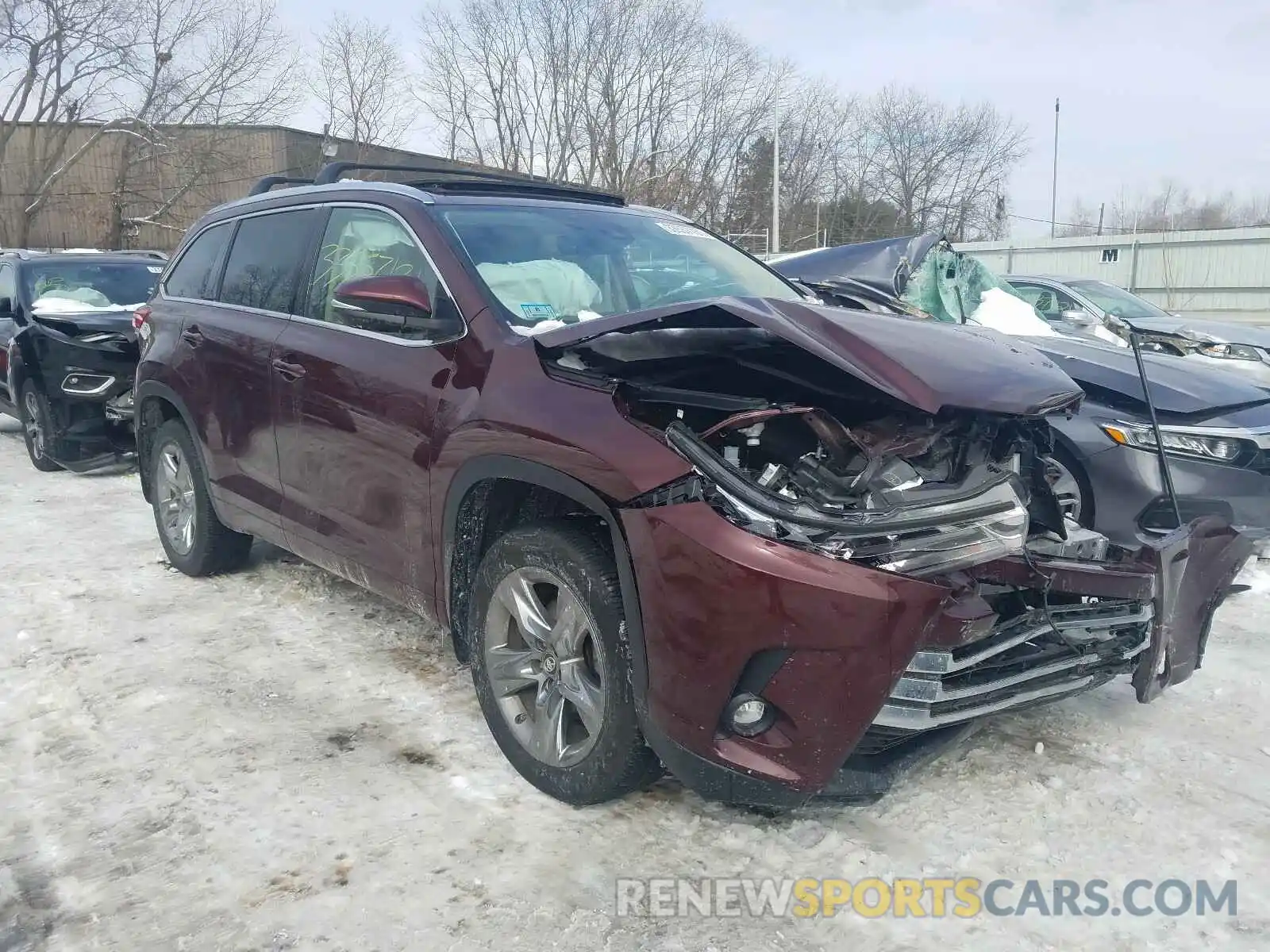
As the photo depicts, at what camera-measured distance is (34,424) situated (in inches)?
324

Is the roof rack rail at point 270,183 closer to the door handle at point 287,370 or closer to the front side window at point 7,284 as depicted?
the door handle at point 287,370

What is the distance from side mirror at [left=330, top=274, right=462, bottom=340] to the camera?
3105mm

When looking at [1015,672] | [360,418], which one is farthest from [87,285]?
[1015,672]

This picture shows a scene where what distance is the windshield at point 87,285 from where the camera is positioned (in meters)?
8.28

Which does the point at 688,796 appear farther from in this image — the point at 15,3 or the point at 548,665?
the point at 15,3

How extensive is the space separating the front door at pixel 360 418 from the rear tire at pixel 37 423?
5095 millimetres

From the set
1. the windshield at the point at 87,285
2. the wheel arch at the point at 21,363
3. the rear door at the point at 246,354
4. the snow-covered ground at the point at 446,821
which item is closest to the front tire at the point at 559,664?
the snow-covered ground at the point at 446,821

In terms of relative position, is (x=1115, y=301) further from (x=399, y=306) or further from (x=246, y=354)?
(x=399, y=306)

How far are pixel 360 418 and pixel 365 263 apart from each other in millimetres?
650

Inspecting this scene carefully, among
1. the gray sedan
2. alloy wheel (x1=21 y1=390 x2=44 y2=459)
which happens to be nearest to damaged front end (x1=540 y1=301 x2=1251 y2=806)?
the gray sedan

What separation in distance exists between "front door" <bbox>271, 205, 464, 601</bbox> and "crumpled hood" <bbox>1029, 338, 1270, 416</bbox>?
3205 millimetres

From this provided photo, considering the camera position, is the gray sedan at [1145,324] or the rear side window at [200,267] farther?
the gray sedan at [1145,324]

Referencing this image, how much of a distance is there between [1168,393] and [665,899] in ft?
12.1

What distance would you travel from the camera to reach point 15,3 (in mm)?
25453
